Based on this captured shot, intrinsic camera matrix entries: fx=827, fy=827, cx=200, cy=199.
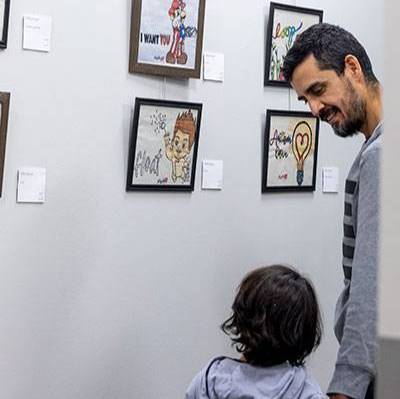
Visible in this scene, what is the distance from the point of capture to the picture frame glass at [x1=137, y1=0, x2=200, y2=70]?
106 inches

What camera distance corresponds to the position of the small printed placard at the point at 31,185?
7.97 feet

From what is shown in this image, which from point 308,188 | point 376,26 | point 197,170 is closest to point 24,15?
point 197,170

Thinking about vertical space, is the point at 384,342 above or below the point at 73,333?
above

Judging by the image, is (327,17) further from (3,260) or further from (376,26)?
(3,260)

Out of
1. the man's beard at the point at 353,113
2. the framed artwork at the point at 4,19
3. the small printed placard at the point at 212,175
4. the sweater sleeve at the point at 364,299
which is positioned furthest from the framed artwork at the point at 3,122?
the sweater sleeve at the point at 364,299

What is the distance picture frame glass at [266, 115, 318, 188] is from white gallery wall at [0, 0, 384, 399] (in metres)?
0.06

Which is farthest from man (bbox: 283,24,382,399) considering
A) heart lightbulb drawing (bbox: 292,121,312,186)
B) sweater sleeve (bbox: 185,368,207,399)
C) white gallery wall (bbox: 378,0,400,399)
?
white gallery wall (bbox: 378,0,400,399)

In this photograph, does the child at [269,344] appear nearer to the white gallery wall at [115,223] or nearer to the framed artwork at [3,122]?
the white gallery wall at [115,223]

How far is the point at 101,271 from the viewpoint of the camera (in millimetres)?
2625

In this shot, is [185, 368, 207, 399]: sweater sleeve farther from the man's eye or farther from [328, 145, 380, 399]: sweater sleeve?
the man's eye

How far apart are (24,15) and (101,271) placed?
2.69 ft

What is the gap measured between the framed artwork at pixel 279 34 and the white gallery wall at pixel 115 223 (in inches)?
1.7

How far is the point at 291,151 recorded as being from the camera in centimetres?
320

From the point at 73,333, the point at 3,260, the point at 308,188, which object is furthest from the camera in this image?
the point at 308,188
